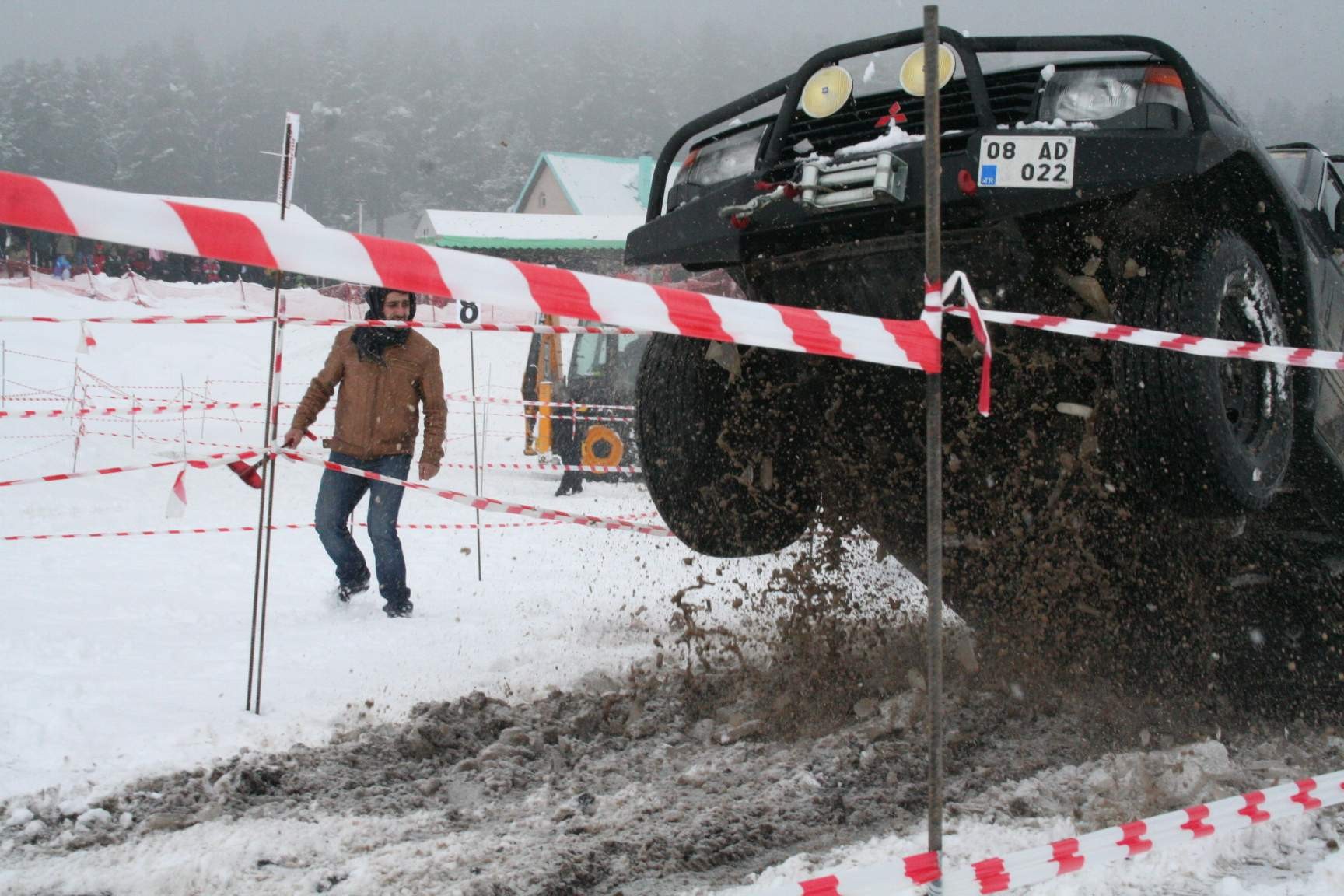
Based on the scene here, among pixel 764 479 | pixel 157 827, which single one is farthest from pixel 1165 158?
pixel 157 827

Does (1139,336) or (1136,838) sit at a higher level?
(1139,336)

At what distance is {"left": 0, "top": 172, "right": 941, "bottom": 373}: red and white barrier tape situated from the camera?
Result: 1770 millimetres

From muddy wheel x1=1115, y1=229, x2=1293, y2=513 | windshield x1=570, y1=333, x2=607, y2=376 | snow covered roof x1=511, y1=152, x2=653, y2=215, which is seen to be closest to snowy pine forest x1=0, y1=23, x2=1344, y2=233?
snow covered roof x1=511, y1=152, x2=653, y2=215

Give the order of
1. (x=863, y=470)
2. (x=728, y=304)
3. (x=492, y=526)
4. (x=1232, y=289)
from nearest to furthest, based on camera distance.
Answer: (x=728, y=304)
(x=1232, y=289)
(x=863, y=470)
(x=492, y=526)

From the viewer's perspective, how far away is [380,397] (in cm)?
556

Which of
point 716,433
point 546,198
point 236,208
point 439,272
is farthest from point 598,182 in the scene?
point 439,272

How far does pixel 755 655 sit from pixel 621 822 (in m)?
1.82

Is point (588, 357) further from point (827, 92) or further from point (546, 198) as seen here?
point (546, 198)

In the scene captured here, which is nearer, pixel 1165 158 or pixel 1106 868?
pixel 1106 868

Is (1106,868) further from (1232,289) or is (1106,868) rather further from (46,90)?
(46,90)

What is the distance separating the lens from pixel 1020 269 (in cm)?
305

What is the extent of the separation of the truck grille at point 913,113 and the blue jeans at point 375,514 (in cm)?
308

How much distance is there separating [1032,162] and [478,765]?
2.32m

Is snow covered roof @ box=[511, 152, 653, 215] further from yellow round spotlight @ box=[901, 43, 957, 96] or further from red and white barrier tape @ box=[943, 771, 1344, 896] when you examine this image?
red and white barrier tape @ box=[943, 771, 1344, 896]
